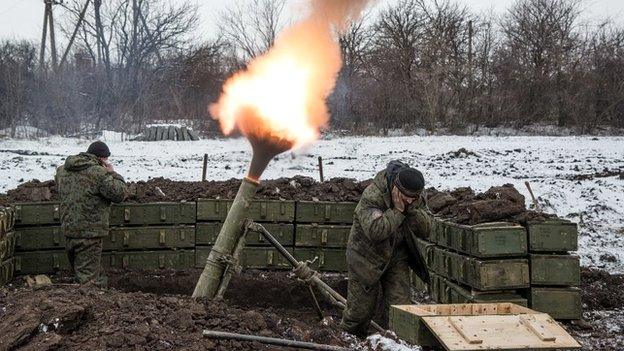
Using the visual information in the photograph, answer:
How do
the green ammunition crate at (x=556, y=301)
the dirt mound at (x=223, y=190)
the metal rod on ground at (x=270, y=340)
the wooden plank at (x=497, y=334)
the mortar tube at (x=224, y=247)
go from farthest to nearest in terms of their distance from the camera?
1. the dirt mound at (x=223, y=190)
2. the green ammunition crate at (x=556, y=301)
3. the mortar tube at (x=224, y=247)
4. the metal rod on ground at (x=270, y=340)
5. the wooden plank at (x=497, y=334)

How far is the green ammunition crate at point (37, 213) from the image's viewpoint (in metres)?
10.2

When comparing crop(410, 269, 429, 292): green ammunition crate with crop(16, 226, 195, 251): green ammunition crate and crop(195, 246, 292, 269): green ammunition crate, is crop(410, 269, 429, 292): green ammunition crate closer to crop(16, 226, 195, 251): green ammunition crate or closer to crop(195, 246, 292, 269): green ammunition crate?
crop(195, 246, 292, 269): green ammunition crate

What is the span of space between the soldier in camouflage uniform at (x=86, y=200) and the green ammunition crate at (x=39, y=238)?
1.18 m

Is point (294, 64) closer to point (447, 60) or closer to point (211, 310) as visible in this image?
point (211, 310)

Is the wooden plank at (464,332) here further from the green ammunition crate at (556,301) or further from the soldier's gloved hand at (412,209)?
the green ammunition crate at (556,301)

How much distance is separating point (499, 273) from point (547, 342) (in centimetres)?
354

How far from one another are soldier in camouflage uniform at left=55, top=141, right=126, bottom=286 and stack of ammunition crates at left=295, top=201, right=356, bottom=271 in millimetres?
3066

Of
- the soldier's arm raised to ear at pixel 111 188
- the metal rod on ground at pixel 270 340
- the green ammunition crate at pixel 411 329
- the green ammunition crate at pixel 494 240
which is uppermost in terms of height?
the soldier's arm raised to ear at pixel 111 188

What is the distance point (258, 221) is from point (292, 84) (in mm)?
3882

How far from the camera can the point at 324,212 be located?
11023 mm

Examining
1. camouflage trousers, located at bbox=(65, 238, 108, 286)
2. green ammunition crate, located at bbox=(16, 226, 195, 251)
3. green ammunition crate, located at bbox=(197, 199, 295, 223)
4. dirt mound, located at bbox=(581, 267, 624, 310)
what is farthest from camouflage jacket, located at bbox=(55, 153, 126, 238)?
dirt mound, located at bbox=(581, 267, 624, 310)

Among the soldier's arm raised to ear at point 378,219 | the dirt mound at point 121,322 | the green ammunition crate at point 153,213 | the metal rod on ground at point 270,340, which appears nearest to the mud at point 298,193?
the green ammunition crate at point 153,213

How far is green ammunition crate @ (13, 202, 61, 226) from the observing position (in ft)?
33.6

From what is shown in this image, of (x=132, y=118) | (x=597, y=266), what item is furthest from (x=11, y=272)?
(x=132, y=118)
